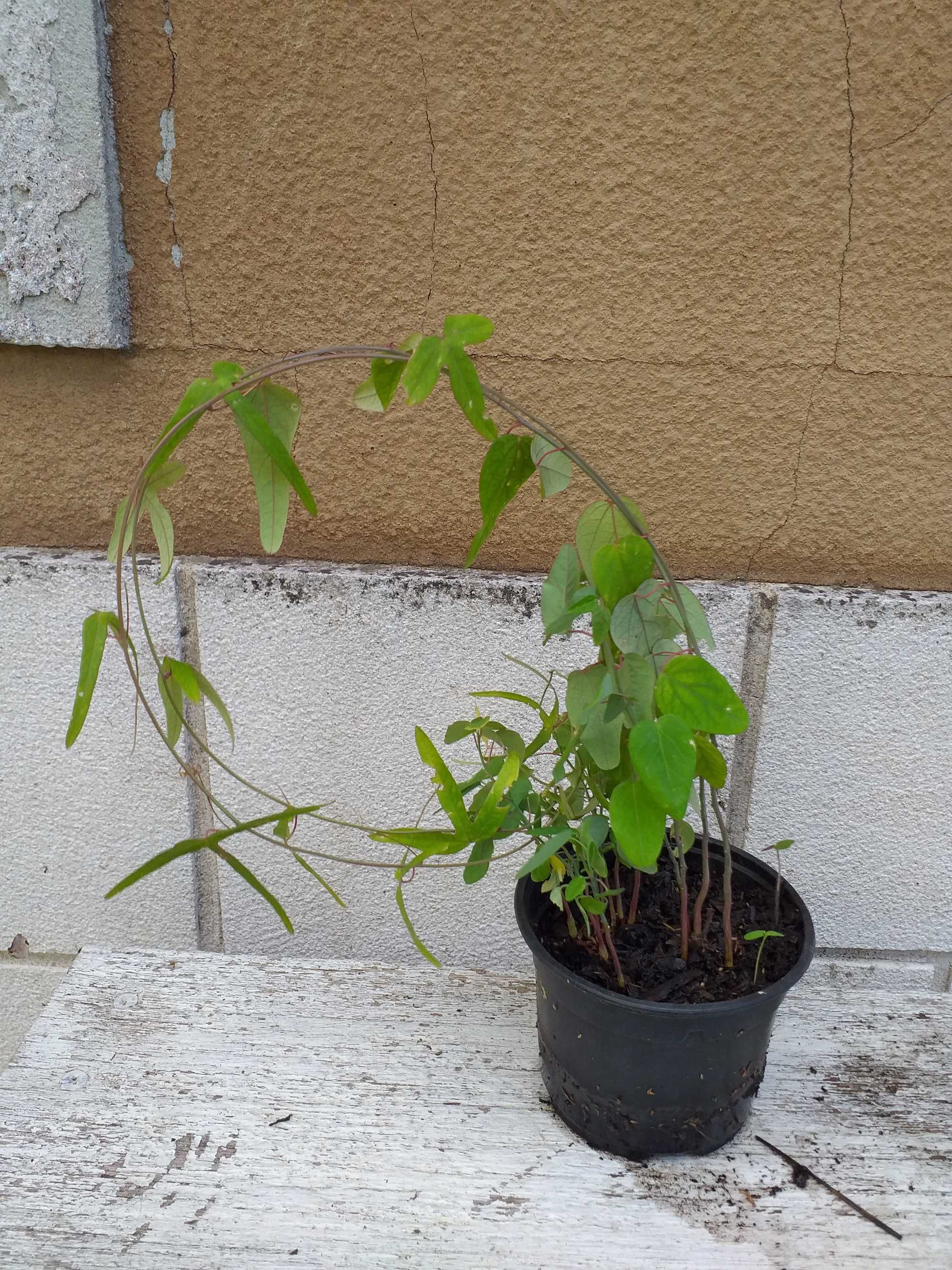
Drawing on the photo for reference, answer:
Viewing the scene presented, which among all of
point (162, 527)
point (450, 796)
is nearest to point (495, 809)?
point (450, 796)

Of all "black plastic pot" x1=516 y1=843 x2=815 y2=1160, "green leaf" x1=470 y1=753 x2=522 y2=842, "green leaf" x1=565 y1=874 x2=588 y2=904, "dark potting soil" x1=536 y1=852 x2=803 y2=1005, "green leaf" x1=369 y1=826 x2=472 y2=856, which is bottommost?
"black plastic pot" x1=516 y1=843 x2=815 y2=1160

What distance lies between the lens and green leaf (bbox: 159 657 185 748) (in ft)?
2.50

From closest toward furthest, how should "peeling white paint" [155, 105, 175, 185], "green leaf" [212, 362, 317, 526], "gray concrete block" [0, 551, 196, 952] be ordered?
1. "green leaf" [212, 362, 317, 526]
2. "peeling white paint" [155, 105, 175, 185]
3. "gray concrete block" [0, 551, 196, 952]

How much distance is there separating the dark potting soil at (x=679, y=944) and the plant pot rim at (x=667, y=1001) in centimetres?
1

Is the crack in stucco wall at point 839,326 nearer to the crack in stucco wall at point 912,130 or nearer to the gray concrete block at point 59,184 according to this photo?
the crack in stucco wall at point 912,130

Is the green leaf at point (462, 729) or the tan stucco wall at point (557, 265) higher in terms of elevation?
the tan stucco wall at point (557, 265)

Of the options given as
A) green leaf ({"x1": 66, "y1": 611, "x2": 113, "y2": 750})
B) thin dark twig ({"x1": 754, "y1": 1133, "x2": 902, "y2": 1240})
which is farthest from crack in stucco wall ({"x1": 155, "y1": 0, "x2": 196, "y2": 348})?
thin dark twig ({"x1": 754, "y1": 1133, "x2": 902, "y2": 1240})

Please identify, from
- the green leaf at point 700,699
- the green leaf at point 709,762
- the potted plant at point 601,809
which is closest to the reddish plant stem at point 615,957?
the potted plant at point 601,809

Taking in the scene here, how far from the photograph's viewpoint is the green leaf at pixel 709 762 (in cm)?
72

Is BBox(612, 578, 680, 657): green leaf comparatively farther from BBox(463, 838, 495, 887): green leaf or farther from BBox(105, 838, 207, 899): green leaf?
BBox(105, 838, 207, 899): green leaf

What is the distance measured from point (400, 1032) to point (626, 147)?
1.03m

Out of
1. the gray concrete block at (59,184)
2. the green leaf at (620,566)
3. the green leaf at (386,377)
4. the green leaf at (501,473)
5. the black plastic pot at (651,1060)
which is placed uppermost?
the gray concrete block at (59,184)

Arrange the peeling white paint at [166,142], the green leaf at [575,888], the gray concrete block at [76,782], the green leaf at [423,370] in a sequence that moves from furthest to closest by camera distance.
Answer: the gray concrete block at [76,782], the peeling white paint at [166,142], the green leaf at [575,888], the green leaf at [423,370]

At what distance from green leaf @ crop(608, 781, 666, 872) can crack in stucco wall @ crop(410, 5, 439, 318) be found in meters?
0.68
